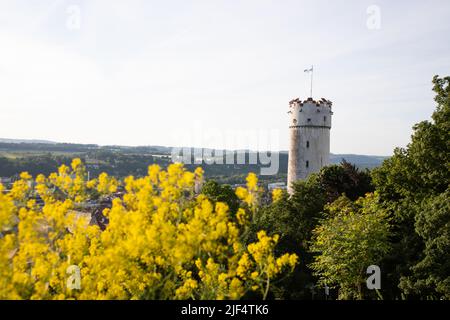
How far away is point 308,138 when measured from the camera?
48.0 meters

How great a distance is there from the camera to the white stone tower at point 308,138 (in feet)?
157

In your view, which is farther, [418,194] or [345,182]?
[345,182]

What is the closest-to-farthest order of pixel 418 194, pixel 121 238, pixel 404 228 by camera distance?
pixel 121 238
pixel 418 194
pixel 404 228

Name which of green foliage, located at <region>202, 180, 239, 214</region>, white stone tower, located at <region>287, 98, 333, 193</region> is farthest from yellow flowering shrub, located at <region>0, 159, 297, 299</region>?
white stone tower, located at <region>287, 98, 333, 193</region>

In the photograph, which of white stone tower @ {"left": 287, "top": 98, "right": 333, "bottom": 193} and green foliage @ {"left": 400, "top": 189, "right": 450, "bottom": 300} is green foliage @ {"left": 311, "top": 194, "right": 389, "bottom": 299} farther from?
white stone tower @ {"left": 287, "top": 98, "right": 333, "bottom": 193}

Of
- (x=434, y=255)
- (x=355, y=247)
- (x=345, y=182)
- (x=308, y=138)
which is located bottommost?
(x=355, y=247)

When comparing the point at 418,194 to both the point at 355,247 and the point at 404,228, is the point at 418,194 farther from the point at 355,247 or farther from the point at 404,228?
the point at 355,247

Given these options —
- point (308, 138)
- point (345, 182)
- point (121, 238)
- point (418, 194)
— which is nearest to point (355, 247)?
point (418, 194)

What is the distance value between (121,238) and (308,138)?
139 ft

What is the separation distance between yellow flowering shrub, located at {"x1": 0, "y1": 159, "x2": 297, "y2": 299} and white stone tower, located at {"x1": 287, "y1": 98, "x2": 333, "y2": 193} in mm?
41238

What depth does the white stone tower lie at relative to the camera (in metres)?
48.0

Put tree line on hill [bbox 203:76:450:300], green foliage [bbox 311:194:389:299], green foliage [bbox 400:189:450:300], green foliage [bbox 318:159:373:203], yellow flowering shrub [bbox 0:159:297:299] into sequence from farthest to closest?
green foliage [bbox 318:159:373:203] < green foliage [bbox 311:194:389:299] < tree line on hill [bbox 203:76:450:300] < green foliage [bbox 400:189:450:300] < yellow flowering shrub [bbox 0:159:297:299]

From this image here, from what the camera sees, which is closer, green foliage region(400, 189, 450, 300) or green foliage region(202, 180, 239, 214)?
green foliage region(400, 189, 450, 300)
